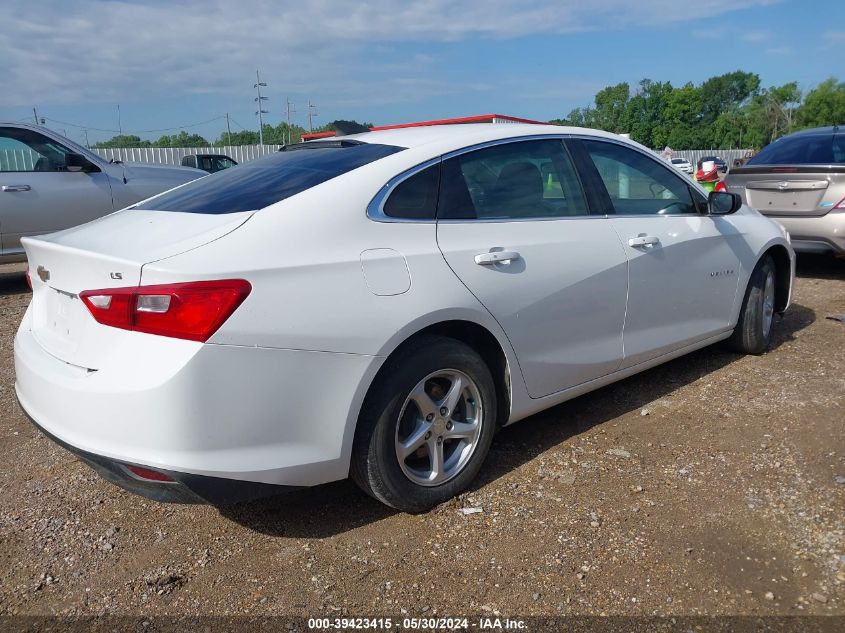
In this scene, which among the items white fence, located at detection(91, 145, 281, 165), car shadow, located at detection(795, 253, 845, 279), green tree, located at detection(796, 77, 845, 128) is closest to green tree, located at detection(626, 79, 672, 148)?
green tree, located at detection(796, 77, 845, 128)

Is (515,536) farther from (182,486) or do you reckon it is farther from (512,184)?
(512,184)

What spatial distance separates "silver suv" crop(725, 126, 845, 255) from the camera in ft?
23.6

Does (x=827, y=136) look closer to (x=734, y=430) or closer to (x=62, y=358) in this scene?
(x=734, y=430)

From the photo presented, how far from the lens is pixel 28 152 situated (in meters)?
7.84

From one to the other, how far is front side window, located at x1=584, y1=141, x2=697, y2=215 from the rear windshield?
1.36 meters

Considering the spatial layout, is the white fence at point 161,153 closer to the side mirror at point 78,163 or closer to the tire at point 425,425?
the side mirror at point 78,163

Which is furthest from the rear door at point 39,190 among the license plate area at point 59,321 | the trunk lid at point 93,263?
the license plate area at point 59,321

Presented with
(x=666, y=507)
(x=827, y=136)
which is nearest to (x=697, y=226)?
(x=666, y=507)

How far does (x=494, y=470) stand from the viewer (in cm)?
338

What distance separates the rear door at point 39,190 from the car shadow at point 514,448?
6.11m

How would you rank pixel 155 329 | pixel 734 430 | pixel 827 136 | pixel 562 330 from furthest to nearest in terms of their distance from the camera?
1. pixel 827 136
2. pixel 734 430
3. pixel 562 330
4. pixel 155 329

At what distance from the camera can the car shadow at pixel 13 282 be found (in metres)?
8.16

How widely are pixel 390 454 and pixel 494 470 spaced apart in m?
0.80

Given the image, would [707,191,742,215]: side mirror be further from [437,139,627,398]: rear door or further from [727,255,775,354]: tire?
[437,139,627,398]: rear door
